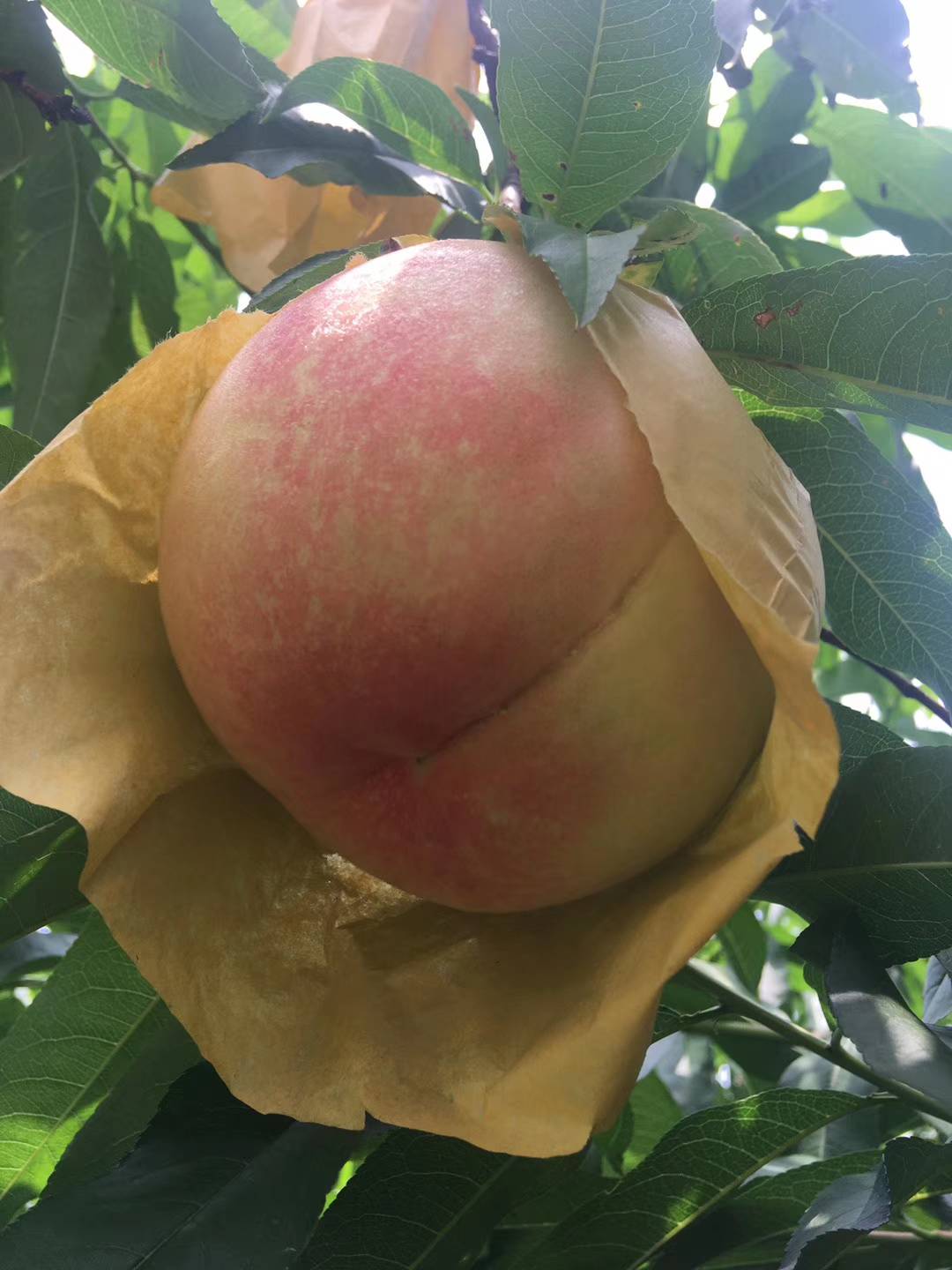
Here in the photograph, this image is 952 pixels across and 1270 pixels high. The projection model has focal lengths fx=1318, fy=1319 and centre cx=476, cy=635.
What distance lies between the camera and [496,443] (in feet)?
1.94

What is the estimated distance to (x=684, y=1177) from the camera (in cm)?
97

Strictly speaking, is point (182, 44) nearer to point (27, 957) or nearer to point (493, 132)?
point (493, 132)

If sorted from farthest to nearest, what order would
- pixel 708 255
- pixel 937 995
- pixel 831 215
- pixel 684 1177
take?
pixel 831 215 < pixel 937 995 < pixel 708 255 < pixel 684 1177

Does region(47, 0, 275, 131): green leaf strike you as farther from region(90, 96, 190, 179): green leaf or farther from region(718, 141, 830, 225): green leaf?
region(718, 141, 830, 225): green leaf

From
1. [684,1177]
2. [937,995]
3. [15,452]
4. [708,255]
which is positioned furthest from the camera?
[937,995]

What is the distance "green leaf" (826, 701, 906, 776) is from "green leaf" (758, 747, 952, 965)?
0.06 metres

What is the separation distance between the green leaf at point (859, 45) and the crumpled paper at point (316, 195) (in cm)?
36

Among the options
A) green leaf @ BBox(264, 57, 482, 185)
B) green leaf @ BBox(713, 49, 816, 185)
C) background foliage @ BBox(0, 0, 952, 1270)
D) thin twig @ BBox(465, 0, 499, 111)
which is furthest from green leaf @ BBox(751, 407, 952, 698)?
green leaf @ BBox(713, 49, 816, 185)

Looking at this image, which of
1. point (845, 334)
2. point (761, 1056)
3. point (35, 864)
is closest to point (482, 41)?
point (845, 334)

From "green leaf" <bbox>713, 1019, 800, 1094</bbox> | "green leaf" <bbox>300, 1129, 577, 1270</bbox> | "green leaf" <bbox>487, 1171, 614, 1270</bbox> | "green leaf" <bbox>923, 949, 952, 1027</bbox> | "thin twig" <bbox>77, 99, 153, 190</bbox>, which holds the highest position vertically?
"thin twig" <bbox>77, 99, 153, 190</bbox>

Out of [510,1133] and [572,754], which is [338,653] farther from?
[510,1133]

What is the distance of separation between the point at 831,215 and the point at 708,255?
1.85 feet

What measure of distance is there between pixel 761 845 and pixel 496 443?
22 centimetres

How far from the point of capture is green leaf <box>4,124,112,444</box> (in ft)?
4.27
